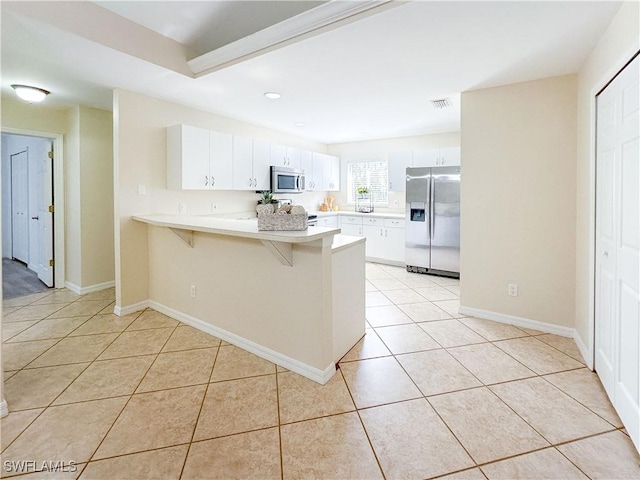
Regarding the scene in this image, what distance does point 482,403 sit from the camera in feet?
6.52

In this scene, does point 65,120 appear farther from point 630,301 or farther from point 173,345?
point 630,301

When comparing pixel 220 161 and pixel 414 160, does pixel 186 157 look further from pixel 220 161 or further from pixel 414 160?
pixel 414 160

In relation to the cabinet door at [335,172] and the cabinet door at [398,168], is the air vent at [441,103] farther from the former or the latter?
the cabinet door at [335,172]

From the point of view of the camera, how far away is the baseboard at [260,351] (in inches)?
88.4

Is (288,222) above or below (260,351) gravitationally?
above

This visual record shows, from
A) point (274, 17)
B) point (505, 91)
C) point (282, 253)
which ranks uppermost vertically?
point (274, 17)

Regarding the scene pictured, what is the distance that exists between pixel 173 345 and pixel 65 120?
345cm

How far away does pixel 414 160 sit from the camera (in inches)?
220

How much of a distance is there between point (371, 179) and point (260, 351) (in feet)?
15.7

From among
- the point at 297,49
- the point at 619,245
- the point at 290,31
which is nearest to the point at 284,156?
the point at 297,49

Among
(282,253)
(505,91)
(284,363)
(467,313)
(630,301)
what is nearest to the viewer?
(630,301)

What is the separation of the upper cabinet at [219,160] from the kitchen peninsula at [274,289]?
726 millimetres

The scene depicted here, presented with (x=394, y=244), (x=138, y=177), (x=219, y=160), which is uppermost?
(x=219, y=160)

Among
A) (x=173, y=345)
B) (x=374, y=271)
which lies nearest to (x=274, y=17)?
(x=173, y=345)
